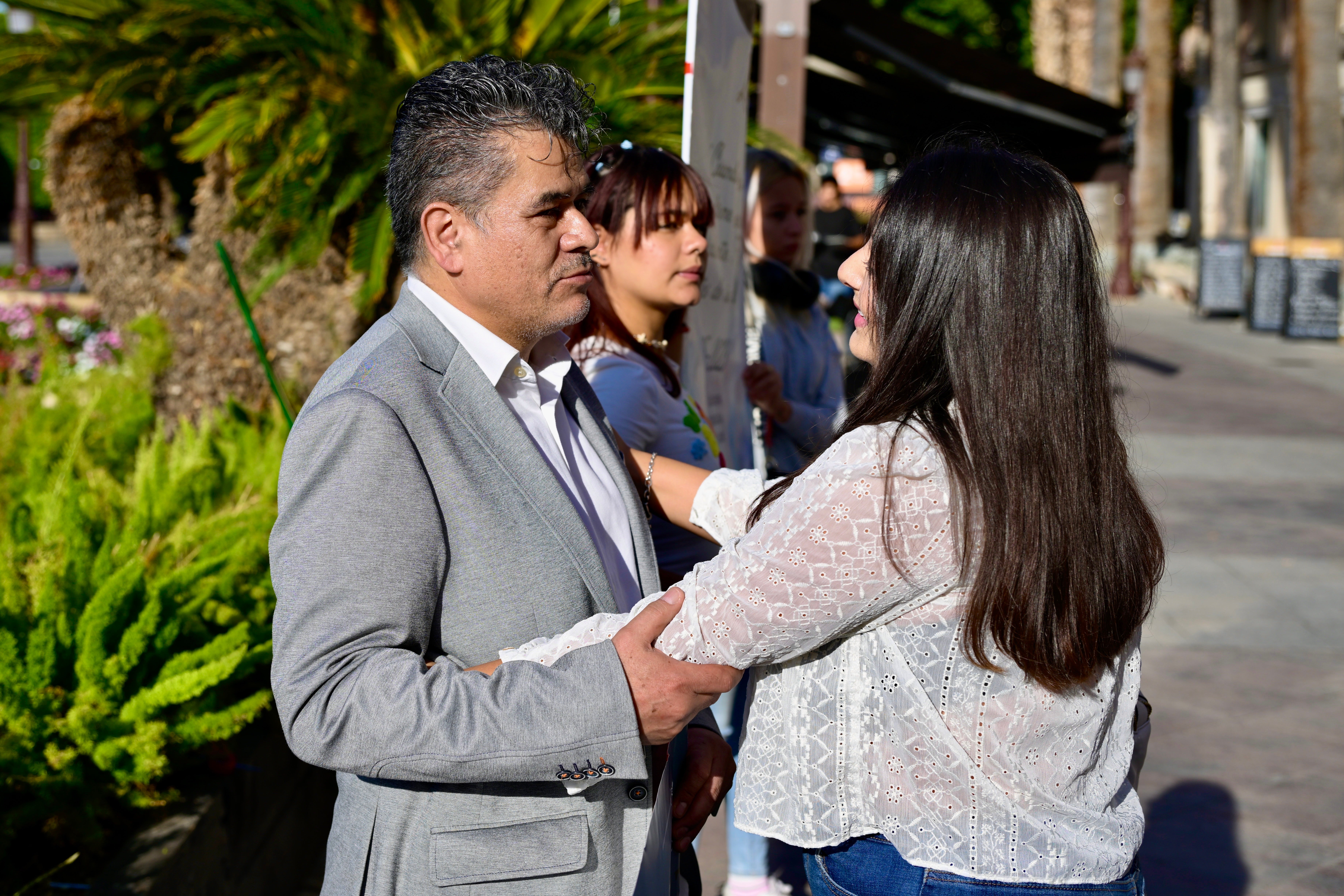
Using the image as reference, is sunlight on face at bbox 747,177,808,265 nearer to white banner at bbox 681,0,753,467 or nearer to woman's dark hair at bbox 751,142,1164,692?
white banner at bbox 681,0,753,467

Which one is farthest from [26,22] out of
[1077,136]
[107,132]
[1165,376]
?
[1165,376]

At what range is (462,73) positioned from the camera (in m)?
1.68

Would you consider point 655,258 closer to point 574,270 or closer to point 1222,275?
point 574,270

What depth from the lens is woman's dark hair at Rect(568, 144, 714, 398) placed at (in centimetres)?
273

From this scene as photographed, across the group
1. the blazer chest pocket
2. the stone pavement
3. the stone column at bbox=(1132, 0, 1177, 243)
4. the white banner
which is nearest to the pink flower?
the white banner

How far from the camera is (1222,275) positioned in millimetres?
21281

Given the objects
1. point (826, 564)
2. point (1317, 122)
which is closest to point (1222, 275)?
point (1317, 122)

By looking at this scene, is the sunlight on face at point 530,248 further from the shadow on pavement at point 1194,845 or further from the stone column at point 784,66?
the stone column at point 784,66

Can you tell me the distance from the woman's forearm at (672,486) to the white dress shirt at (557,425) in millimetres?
274

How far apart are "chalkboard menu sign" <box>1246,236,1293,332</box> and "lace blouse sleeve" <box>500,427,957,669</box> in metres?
19.1

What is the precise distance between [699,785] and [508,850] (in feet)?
1.48

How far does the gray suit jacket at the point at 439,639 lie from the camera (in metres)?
1.43

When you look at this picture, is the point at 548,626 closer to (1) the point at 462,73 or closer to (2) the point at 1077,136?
(1) the point at 462,73

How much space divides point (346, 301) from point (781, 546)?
210 inches
